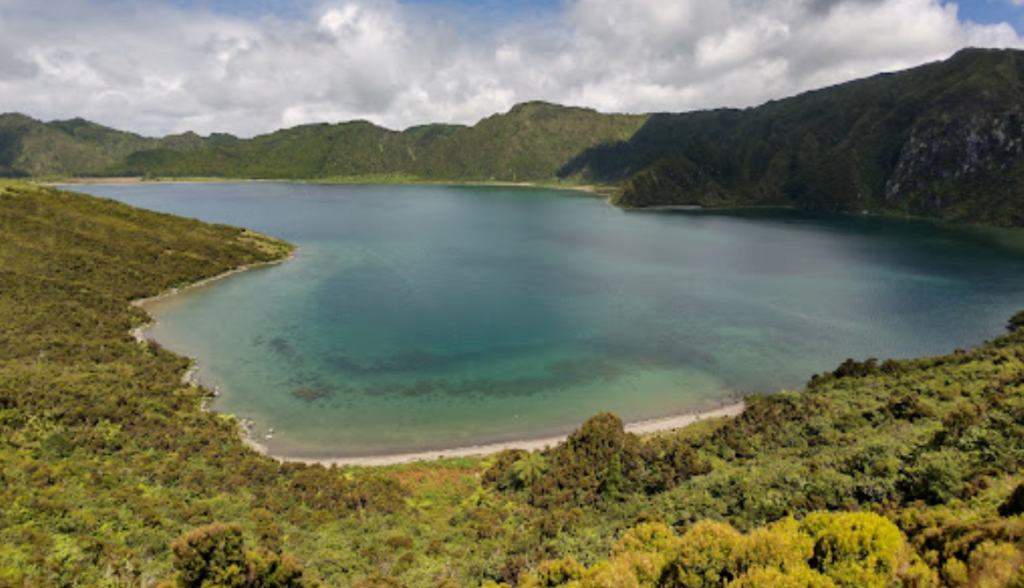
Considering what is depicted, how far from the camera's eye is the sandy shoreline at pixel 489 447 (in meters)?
39.8

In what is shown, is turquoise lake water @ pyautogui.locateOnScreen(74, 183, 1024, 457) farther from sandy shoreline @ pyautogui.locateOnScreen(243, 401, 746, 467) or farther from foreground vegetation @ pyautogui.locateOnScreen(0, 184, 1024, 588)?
foreground vegetation @ pyautogui.locateOnScreen(0, 184, 1024, 588)

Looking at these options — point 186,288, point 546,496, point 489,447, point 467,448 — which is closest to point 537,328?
point 489,447

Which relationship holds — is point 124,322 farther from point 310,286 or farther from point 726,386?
point 726,386

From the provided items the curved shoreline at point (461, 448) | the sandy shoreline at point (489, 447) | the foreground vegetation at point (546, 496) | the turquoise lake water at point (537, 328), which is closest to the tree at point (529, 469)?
the foreground vegetation at point (546, 496)

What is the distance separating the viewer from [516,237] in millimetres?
153125

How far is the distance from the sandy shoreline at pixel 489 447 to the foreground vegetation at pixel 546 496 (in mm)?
2147

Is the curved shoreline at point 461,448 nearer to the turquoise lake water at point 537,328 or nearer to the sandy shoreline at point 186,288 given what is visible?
the turquoise lake water at point 537,328

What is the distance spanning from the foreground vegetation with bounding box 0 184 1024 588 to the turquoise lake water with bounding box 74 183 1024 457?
7230 mm

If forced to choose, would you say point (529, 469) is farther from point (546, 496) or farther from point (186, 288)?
point (186, 288)

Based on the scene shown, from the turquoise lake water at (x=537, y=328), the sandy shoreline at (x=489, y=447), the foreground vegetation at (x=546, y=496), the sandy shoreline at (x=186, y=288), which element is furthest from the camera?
the sandy shoreline at (x=186, y=288)

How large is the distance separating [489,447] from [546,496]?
37.7ft

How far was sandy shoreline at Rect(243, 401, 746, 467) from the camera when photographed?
39.8m

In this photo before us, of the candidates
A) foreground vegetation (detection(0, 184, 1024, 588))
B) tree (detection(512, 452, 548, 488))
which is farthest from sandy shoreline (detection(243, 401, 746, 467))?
tree (detection(512, 452, 548, 488))

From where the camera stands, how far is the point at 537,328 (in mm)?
68938
